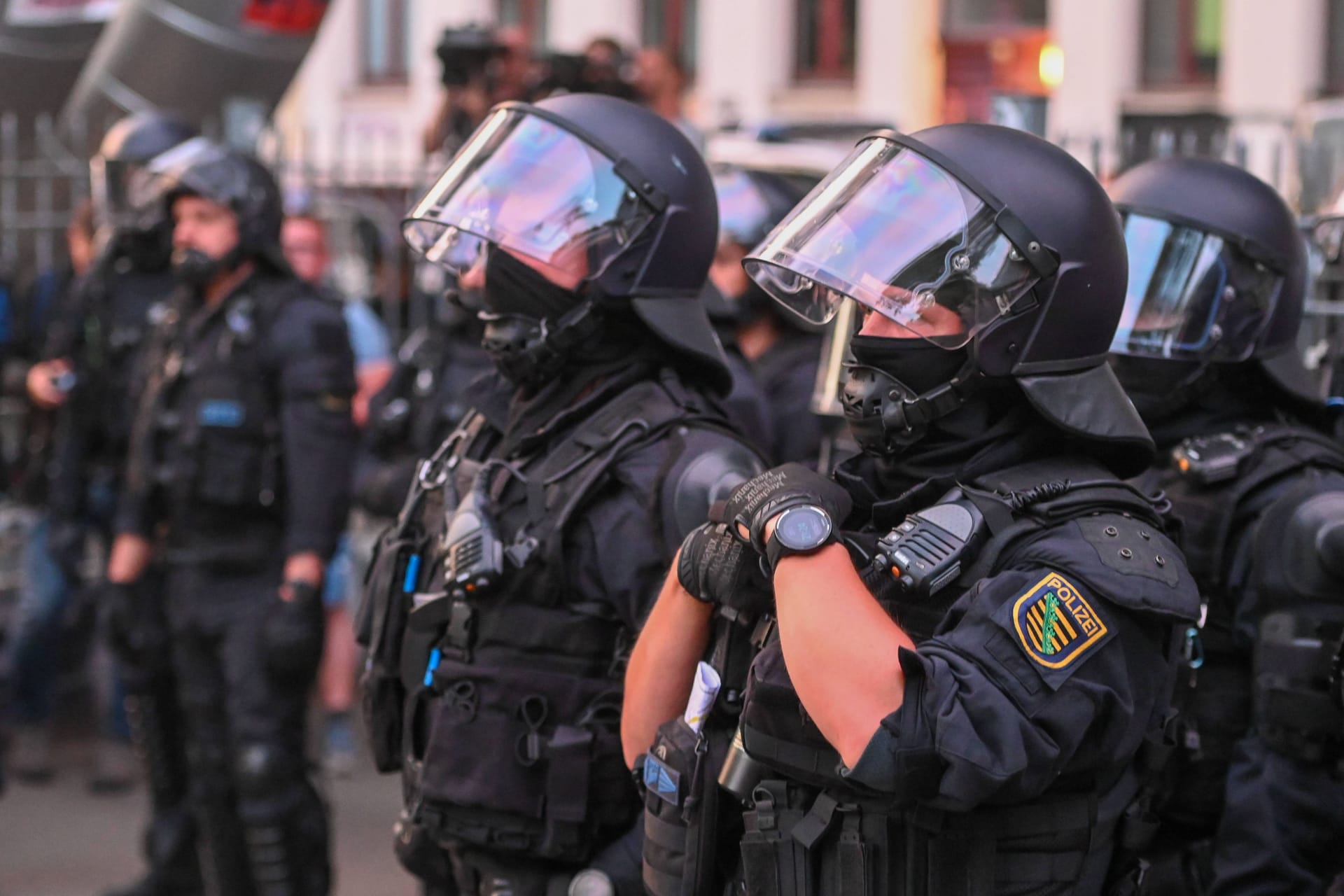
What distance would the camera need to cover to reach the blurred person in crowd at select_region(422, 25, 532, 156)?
8195 millimetres

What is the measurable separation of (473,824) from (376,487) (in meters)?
2.98

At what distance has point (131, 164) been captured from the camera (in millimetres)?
6996

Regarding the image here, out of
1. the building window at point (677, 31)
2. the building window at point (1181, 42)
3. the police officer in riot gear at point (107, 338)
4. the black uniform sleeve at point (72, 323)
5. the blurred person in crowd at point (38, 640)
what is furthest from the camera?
the building window at point (677, 31)

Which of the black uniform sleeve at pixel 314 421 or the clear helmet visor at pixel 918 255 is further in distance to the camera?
the black uniform sleeve at pixel 314 421

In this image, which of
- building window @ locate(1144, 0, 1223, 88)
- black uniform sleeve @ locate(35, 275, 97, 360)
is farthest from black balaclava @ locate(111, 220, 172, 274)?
building window @ locate(1144, 0, 1223, 88)

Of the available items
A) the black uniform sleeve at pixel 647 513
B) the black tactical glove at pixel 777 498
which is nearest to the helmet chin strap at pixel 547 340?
the black uniform sleeve at pixel 647 513

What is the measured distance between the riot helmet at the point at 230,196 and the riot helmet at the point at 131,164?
1.20 metres

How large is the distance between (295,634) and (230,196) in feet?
4.37

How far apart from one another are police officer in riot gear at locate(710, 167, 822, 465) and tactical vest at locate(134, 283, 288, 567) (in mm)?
1339

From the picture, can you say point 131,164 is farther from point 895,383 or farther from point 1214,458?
point 895,383

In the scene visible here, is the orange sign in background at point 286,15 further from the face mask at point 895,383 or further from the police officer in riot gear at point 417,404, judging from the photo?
the face mask at point 895,383

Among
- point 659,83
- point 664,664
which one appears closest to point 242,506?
point 664,664

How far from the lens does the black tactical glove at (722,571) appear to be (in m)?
2.51

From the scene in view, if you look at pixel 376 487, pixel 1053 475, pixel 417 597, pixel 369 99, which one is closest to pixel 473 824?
pixel 417 597
